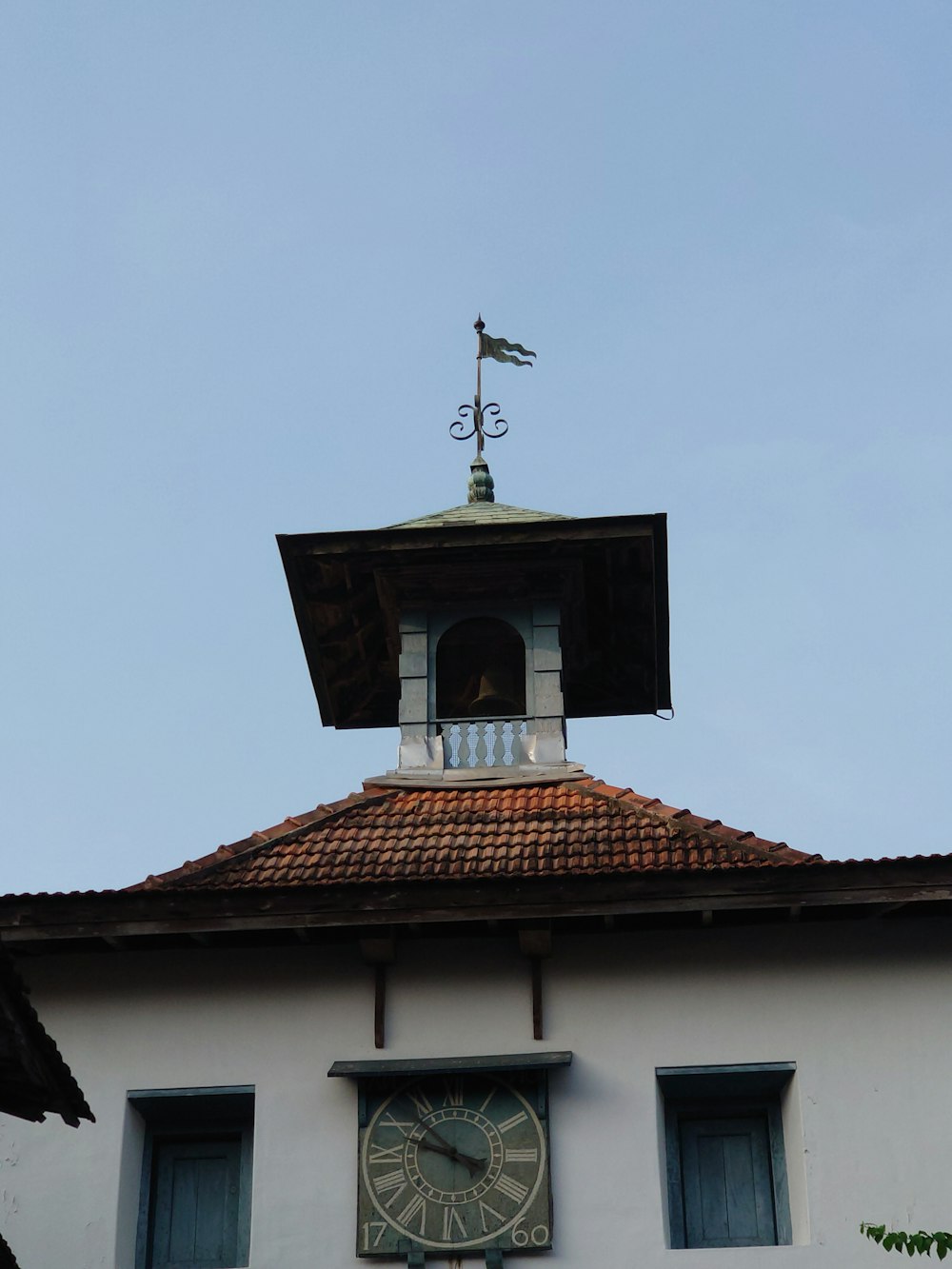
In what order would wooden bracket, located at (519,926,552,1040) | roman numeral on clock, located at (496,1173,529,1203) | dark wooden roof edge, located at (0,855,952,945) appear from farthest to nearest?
wooden bracket, located at (519,926,552,1040)
dark wooden roof edge, located at (0,855,952,945)
roman numeral on clock, located at (496,1173,529,1203)

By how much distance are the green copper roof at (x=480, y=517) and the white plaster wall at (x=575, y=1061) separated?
5084mm

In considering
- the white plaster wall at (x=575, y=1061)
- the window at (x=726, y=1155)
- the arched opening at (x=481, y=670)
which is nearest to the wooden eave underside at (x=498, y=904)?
the white plaster wall at (x=575, y=1061)

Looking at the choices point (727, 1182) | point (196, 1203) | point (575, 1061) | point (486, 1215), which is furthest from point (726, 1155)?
point (196, 1203)

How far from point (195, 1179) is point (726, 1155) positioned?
3.69 meters

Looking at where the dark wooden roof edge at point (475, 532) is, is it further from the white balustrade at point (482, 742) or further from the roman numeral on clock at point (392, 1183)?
the roman numeral on clock at point (392, 1183)

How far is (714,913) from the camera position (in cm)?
1526

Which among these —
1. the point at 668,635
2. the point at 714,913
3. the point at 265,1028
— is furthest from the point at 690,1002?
the point at 668,635

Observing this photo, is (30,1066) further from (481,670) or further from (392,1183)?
(481,670)

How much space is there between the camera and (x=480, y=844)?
16328 mm

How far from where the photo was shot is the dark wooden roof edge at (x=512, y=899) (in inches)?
589

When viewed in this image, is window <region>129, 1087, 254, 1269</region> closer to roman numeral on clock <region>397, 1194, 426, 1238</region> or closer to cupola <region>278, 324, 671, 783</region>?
roman numeral on clock <region>397, 1194, 426, 1238</region>

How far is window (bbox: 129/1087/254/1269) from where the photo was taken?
14.9 m

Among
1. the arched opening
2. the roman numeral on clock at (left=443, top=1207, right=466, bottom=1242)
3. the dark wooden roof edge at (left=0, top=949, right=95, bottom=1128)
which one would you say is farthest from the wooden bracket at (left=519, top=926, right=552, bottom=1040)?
the arched opening

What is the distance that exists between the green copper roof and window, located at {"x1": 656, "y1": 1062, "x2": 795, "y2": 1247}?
590cm
